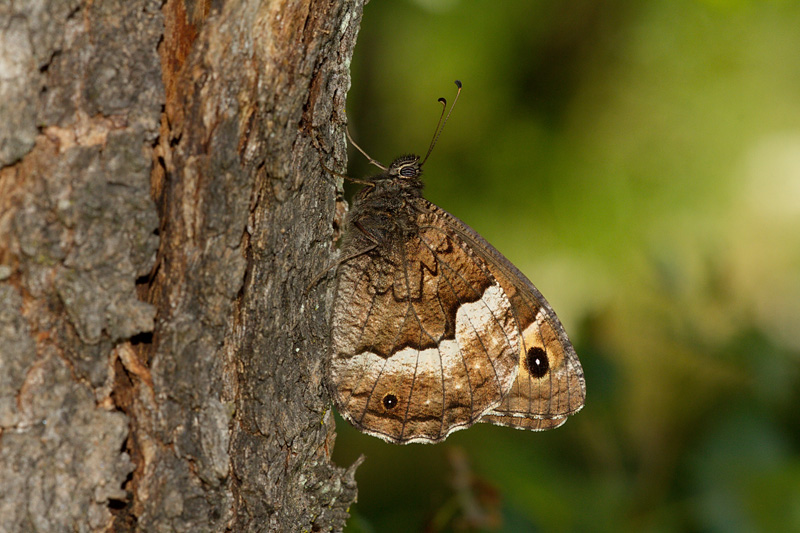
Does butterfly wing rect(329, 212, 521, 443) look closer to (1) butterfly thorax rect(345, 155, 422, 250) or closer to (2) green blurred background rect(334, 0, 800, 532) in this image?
(1) butterfly thorax rect(345, 155, 422, 250)

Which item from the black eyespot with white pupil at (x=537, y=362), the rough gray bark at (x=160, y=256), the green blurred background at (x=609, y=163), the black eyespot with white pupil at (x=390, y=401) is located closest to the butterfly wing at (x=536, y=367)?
the black eyespot with white pupil at (x=537, y=362)

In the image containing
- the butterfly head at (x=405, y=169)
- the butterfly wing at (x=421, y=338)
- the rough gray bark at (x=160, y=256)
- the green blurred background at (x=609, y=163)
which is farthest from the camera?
the green blurred background at (x=609, y=163)

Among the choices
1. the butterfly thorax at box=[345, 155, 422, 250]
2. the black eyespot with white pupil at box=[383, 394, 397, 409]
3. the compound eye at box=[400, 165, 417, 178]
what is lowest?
the black eyespot with white pupil at box=[383, 394, 397, 409]

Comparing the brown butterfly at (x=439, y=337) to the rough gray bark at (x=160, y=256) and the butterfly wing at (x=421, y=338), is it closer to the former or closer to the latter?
the butterfly wing at (x=421, y=338)

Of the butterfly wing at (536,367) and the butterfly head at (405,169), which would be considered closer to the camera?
the butterfly wing at (536,367)

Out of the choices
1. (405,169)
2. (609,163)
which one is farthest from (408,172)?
(609,163)

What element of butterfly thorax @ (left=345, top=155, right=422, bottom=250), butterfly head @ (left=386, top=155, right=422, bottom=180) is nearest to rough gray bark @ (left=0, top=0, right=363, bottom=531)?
butterfly thorax @ (left=345, top=155, right=422, bottom=250)

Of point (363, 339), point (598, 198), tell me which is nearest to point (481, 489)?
point (363, 339)
